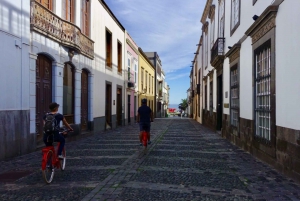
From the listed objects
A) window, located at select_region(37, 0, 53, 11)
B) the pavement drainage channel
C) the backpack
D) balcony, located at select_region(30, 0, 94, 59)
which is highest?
window, located at select_region(37, 0, 53, 11)

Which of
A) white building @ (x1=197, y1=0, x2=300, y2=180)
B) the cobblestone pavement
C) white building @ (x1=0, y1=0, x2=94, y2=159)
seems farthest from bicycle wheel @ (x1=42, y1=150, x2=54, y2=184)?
white building @ (x1=197, y1=0, x2=300, y2=180)

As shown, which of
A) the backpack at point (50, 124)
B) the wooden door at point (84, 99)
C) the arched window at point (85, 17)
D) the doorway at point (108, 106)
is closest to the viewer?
the backpack at point (50, 124)

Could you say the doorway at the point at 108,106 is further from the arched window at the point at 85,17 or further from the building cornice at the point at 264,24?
the building cornice at the point at 264,24

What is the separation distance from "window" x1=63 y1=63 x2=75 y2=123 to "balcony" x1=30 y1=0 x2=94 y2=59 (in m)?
0.93

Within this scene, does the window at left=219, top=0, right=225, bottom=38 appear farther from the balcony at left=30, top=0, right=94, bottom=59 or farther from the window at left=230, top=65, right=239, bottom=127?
the balcony at left=30, top=0, right=94, bottom=59

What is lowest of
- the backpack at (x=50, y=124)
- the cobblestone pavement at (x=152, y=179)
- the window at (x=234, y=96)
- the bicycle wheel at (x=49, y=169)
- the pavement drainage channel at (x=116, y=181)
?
the cobblestone pavement at (x=152, y=179)

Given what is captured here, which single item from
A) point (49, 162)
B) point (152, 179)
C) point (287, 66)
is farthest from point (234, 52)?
point (49, 162)

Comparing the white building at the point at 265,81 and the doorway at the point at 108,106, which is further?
the doorway at the point at 108,106

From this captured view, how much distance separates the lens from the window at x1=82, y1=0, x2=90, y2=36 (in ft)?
45.8

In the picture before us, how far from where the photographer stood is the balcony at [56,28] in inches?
368

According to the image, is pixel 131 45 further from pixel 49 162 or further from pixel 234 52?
pixel 49 162

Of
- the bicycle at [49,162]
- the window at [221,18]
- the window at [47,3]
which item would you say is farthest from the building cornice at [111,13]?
the bicycle at [49,162]

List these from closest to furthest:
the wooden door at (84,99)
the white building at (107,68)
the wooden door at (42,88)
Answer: the wooden door at (42,88)
the wooden door at (84,99)
the white building at (107,68)

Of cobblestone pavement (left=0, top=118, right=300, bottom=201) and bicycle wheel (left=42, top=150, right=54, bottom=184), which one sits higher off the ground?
bicycle wheel (left=42, top=150, right=54, bottom=184)
